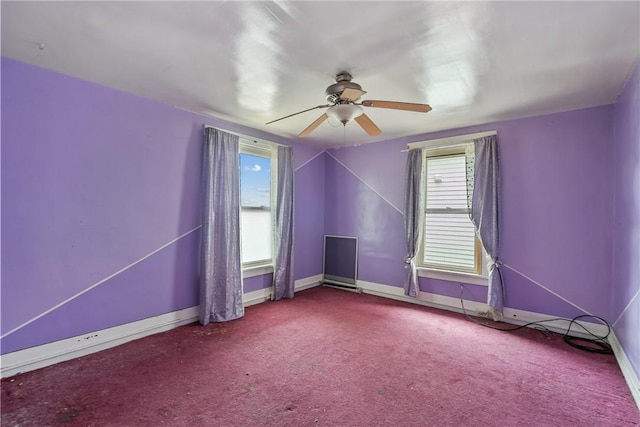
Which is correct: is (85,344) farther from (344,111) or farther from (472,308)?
(472,308)

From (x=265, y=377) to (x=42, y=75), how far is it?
2947mm

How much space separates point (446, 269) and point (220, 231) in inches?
116

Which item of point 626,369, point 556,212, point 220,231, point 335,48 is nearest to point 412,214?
point 556,212

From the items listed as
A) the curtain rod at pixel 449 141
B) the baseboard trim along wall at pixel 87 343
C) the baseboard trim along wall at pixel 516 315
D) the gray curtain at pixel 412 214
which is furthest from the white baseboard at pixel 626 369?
the baseboard trim along wall at pixel 87 343

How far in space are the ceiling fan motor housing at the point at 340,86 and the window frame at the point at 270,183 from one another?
6.03 ft

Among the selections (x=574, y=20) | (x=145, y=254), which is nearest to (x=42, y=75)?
(x=145, y=254)

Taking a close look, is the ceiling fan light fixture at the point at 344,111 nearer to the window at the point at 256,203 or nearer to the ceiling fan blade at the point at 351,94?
the ceiling fan blade at the point at 351,94

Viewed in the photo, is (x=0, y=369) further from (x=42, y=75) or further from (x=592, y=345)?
(x=592, y=345)

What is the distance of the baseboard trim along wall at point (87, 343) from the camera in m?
2.23

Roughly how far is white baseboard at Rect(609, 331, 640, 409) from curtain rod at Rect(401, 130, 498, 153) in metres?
2.38

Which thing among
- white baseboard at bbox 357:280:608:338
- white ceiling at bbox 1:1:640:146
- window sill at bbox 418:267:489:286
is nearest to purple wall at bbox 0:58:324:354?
white ceiling at bbox 1:1:640:146

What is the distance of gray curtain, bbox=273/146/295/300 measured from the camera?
425 centimetres

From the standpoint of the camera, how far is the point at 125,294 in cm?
281

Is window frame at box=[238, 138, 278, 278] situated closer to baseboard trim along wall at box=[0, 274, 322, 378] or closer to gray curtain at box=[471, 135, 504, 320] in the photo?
baseboard trim along wall at box=[0, 274, 322, 378]
